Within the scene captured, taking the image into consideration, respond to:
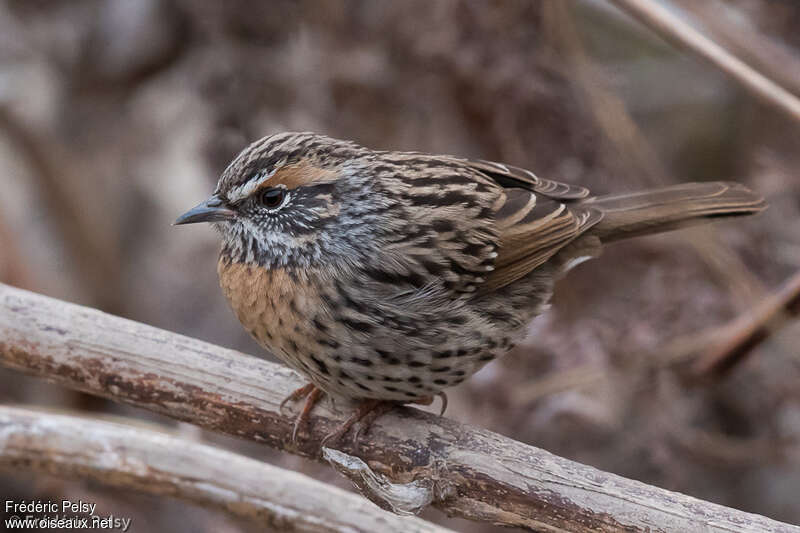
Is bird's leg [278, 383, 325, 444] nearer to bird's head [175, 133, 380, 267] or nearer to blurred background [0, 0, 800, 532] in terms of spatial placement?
bird's head [175, 133, 380, 267]

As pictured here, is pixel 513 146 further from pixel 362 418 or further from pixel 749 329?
pixel 362 418

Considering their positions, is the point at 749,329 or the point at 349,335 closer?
the point at 349,335

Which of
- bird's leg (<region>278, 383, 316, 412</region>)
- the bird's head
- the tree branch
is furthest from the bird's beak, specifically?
bird's leg (<region>278, 383, 316, 412</region>)

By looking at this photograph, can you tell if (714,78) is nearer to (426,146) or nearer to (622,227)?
(426,146)

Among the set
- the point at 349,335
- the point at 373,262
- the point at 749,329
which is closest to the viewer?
the point at 349,335

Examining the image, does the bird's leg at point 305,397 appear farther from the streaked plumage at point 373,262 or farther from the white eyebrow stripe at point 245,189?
the white eyebrow stripe at point 245,189

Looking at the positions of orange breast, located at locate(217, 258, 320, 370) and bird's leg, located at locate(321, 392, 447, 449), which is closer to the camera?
orange breast, located at locate(217, 258, 320, 370)

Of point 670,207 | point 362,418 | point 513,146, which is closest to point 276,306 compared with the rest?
point 362,418

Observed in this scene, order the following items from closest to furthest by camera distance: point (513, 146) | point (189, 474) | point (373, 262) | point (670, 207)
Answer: point (373, 262)
point (189, 474)
point (670, 207)
point (513, 146)
